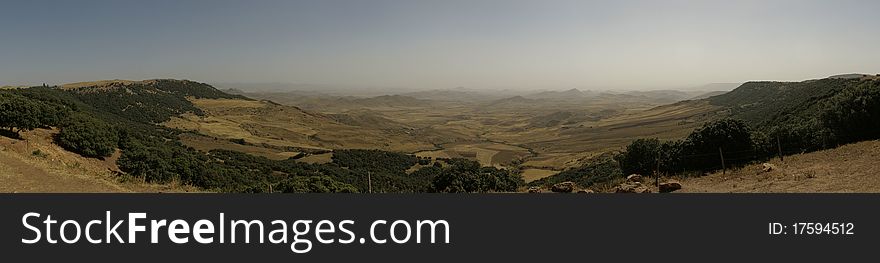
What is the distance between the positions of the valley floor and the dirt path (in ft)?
75.4

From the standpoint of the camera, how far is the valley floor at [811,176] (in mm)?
14430

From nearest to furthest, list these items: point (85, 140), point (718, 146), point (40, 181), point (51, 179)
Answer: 1. point (40, 181)
2. point (51, 179)
3. point (718, 146)
4. point (85, 140)

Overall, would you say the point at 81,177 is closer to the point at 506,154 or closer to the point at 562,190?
the point at 562,190

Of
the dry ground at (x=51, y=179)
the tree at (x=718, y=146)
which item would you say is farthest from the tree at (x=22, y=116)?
the tree at (x=718, y=146)

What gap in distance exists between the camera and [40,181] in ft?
56.5

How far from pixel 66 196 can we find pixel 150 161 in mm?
26584

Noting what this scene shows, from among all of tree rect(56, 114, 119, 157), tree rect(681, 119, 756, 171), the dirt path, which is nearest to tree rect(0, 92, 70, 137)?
tree rect(56, 114, 119, 157)

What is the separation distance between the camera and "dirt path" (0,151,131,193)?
1644 centimetres

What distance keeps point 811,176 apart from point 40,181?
95.2 feet

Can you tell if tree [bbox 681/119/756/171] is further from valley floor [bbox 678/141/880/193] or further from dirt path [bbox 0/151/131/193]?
dirt path [bbox 0/151/131/193]

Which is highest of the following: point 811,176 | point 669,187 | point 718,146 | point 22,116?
point 22,116

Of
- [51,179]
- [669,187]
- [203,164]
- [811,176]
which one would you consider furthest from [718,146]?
[203,164]

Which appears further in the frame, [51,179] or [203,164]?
[203,164]

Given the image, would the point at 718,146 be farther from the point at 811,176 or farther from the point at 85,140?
the point at 85,140
